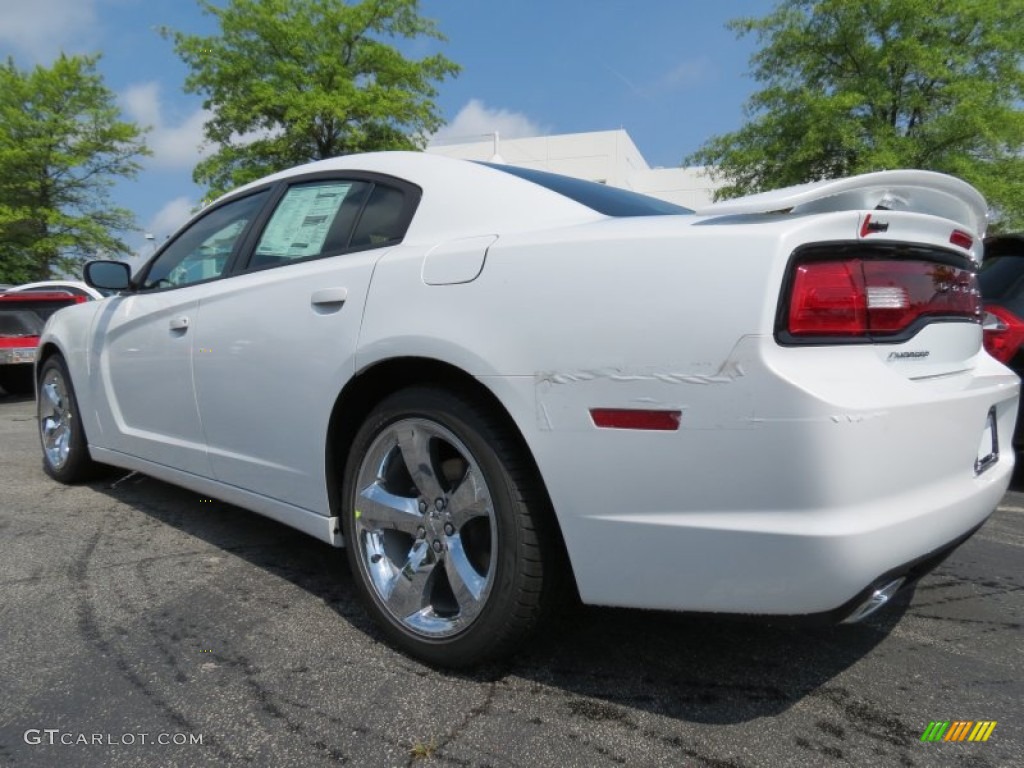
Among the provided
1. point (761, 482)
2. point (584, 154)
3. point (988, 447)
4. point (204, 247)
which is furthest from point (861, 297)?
point (584, 154)

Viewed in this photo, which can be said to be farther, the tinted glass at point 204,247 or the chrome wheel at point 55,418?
the chrome wheel at point 55,418

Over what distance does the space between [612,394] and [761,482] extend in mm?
378

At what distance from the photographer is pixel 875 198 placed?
70.4 inches

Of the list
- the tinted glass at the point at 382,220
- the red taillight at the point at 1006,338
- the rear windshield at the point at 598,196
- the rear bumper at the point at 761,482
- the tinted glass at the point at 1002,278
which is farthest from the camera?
the tinted glass at the point at 1002,278

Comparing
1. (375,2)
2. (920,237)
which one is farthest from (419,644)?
(375,2)

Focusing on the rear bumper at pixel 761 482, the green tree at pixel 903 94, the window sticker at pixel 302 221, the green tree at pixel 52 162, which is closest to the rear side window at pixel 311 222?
the window sticker at pixel 302 221

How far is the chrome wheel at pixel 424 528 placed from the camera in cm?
196

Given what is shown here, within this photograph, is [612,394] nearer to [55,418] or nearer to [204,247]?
[204,247]

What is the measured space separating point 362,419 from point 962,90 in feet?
54.3

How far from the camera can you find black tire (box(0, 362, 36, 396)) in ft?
29.3

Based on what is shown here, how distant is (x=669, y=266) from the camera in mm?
1617

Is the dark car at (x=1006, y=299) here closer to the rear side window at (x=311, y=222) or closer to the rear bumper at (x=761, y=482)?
the rear bumper at (x=761, y=482)

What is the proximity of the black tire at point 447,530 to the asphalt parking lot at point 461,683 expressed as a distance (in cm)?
15

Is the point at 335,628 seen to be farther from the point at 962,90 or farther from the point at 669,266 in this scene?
the point at 962,90
